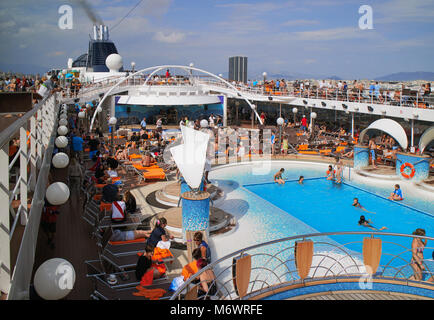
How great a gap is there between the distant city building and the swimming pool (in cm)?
2950

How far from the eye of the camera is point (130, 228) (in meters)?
6.21

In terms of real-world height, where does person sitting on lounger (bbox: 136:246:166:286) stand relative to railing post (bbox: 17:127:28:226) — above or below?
below

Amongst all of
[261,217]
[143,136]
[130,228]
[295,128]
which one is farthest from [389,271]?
[295,128]

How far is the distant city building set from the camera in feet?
129

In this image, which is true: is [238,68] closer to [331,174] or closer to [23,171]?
[331,174]

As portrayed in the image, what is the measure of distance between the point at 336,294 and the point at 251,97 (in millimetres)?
17504

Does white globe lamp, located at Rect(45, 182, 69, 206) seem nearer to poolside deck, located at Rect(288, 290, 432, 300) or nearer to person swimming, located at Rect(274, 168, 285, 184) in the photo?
poolside deck, located at Rect(288, 290, 432, 300)

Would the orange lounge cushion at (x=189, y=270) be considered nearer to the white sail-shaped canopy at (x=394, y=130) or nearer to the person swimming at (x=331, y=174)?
the person swimming at (x=331, y=174)

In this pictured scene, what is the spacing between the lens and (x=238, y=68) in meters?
40.2

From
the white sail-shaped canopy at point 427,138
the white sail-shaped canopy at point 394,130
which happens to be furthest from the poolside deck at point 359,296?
the white sail-shaped canopy at point 394,130

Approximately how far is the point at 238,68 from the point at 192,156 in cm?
3514
